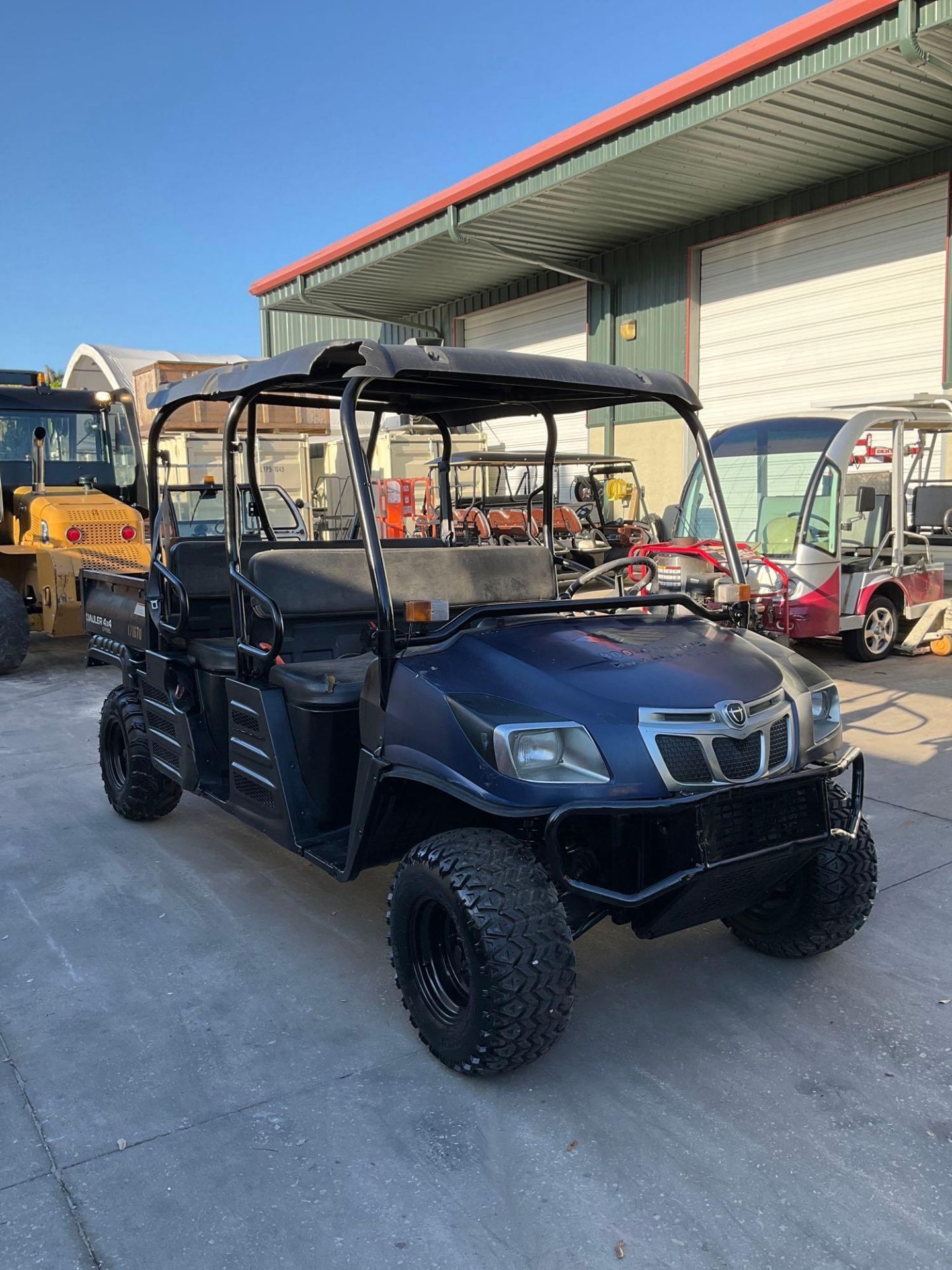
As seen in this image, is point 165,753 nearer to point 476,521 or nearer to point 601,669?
point 601,669

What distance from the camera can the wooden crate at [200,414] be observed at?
15125 mm

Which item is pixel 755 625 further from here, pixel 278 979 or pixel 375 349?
pixel 278 979

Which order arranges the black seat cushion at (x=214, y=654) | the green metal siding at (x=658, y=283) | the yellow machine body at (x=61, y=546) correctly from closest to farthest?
the black seat cushion at (x=214, y=654), the yellow machine body at (x=61, y=546), the green metal siding at (x=658, y=283)

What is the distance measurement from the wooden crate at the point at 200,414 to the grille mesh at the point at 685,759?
41.0 ft

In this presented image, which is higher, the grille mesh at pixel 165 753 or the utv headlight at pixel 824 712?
the utv headlight at pixel 824 712

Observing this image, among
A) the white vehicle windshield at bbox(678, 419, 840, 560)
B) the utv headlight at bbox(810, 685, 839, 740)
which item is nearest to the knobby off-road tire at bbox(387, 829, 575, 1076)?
the utv headlight at bbox(810, 685, 839, 740)

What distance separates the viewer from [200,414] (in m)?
15.1

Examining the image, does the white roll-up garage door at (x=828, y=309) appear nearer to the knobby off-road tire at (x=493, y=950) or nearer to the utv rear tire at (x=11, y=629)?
the utv rear tire at (x=11, y=629)

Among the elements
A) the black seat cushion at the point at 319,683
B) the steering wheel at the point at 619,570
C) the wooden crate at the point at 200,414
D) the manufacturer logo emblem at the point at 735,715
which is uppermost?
the wooden crate at the point at 200,414

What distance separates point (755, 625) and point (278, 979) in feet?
6.85

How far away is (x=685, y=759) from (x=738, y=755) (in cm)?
17

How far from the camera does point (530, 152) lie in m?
12.8

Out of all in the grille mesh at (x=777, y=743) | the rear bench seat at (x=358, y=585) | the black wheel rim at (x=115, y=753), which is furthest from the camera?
the black wheel rim at (x=115, y=753)

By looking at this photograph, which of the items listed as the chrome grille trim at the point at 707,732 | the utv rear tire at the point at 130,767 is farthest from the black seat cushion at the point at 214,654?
the chrome grille trim at the point at 707,732
